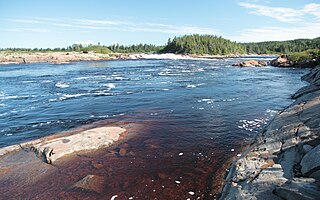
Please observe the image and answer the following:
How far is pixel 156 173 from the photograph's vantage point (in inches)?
410

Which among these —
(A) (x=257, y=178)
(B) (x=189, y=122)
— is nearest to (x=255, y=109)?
(B) (x=189, y=122)

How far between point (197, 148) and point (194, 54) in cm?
14183

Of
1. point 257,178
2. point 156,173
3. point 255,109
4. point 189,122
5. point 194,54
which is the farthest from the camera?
point 194,54

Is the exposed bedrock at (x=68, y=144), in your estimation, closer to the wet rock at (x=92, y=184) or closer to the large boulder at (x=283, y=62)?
the wet rock at (x=92, y=184)

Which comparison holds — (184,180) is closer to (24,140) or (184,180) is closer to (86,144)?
(86,144)

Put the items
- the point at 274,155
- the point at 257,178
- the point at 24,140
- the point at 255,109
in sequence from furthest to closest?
the point at 255,109 < the point at 24,140 < the point at 274,155 < the point at 257,178

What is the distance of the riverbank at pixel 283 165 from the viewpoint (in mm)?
6180

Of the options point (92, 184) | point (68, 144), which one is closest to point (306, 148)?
point (92, 184)

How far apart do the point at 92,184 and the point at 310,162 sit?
7.60 m

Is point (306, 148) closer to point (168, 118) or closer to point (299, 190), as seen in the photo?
point (299, 190)

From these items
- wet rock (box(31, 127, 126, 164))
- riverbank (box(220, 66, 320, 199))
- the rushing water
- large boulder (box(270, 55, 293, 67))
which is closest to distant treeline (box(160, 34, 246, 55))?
large boulder (box(270, 55, 293, 67))

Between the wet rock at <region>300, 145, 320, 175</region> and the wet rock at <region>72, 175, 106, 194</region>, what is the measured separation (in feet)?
22.6

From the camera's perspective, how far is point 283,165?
7.95m

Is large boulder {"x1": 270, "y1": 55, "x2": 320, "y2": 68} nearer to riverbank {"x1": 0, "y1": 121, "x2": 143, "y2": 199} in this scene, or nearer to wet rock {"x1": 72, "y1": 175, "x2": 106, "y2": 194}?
riverbank {"x1": 0, "y1": 121, "x2": 143, "y2": 199}
